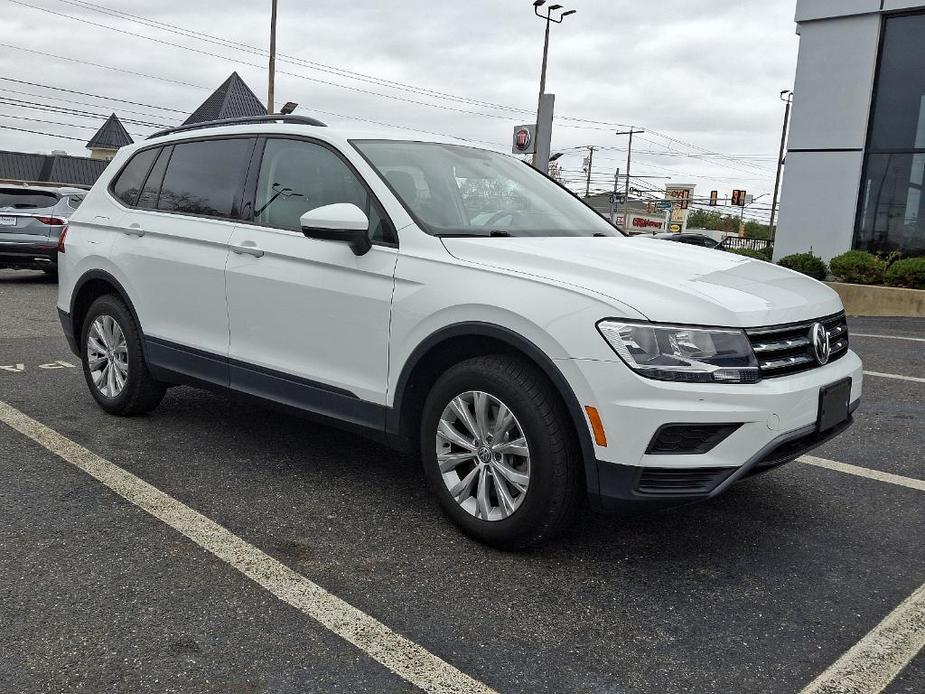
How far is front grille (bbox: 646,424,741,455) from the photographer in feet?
9.63

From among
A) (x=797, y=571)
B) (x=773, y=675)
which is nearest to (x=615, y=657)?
(x=773, y=675)

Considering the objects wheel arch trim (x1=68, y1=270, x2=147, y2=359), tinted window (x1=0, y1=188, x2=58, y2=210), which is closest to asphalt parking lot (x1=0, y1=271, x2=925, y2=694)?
wheel arch trim (x1=68, y1=270, x2=147, y2=359)

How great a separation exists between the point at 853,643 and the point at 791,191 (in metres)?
16.4

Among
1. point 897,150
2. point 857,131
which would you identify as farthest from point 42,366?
point 897,150

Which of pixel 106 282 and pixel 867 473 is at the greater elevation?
pixel 106 282

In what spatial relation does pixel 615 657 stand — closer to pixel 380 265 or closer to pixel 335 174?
pixel 380 265

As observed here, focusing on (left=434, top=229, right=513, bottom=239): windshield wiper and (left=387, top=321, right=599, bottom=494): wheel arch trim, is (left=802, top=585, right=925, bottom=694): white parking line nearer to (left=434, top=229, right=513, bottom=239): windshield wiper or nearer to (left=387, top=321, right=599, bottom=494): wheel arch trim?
(left=387, top=321, right=599, bottom=494): wheel arch trim

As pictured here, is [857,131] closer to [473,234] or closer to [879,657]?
[473,234]

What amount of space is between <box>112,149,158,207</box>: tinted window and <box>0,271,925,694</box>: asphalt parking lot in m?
1.49

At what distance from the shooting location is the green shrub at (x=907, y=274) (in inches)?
551

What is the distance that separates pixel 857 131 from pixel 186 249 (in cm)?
1563

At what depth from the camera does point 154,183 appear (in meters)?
5.13

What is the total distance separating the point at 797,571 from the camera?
333 cm

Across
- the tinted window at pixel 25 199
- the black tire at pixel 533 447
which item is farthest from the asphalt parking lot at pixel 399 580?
the tinted window at pixel 25 199
